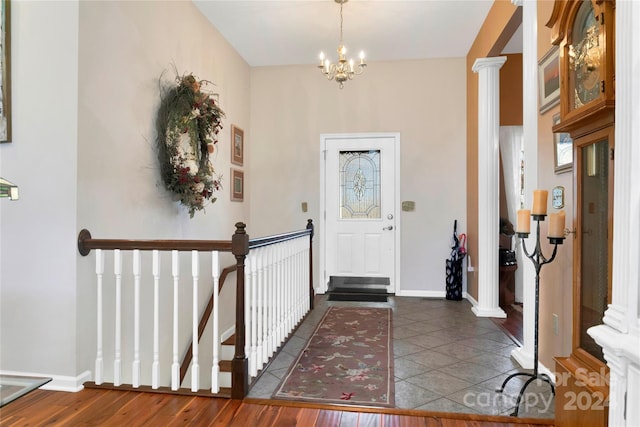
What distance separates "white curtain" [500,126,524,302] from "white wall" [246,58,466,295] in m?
0.50

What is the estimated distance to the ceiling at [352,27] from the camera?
3.70 meters

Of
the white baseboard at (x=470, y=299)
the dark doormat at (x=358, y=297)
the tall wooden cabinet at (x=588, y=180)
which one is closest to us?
the tall wooden cabinet at (x=588, y=180)

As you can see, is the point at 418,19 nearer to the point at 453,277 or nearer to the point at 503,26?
the point at 503,26

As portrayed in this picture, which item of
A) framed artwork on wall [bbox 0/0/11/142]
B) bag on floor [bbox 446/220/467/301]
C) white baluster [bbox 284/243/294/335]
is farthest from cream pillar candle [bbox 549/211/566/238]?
framed artwork on wall [bbox 0/0/11/142]

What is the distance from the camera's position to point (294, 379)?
243 cm

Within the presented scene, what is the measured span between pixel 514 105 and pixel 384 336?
137 inches

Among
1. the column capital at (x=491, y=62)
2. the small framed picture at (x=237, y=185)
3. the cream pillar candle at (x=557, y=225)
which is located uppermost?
the column capital at (x=491, y=62)

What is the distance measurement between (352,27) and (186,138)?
7.18ft

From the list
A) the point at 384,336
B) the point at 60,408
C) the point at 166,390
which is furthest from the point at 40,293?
the point at 384,336

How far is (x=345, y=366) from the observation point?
264 cm

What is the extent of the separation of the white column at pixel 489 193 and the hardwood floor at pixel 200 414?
85.3 inches

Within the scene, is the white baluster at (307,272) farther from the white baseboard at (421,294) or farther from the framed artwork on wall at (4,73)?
the framed artwork on wall at (4,73)

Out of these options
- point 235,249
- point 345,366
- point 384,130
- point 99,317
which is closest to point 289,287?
point 345,366

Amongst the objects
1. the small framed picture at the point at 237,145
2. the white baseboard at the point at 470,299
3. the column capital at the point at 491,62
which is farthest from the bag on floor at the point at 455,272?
the small framed picture at the point at 237,145
